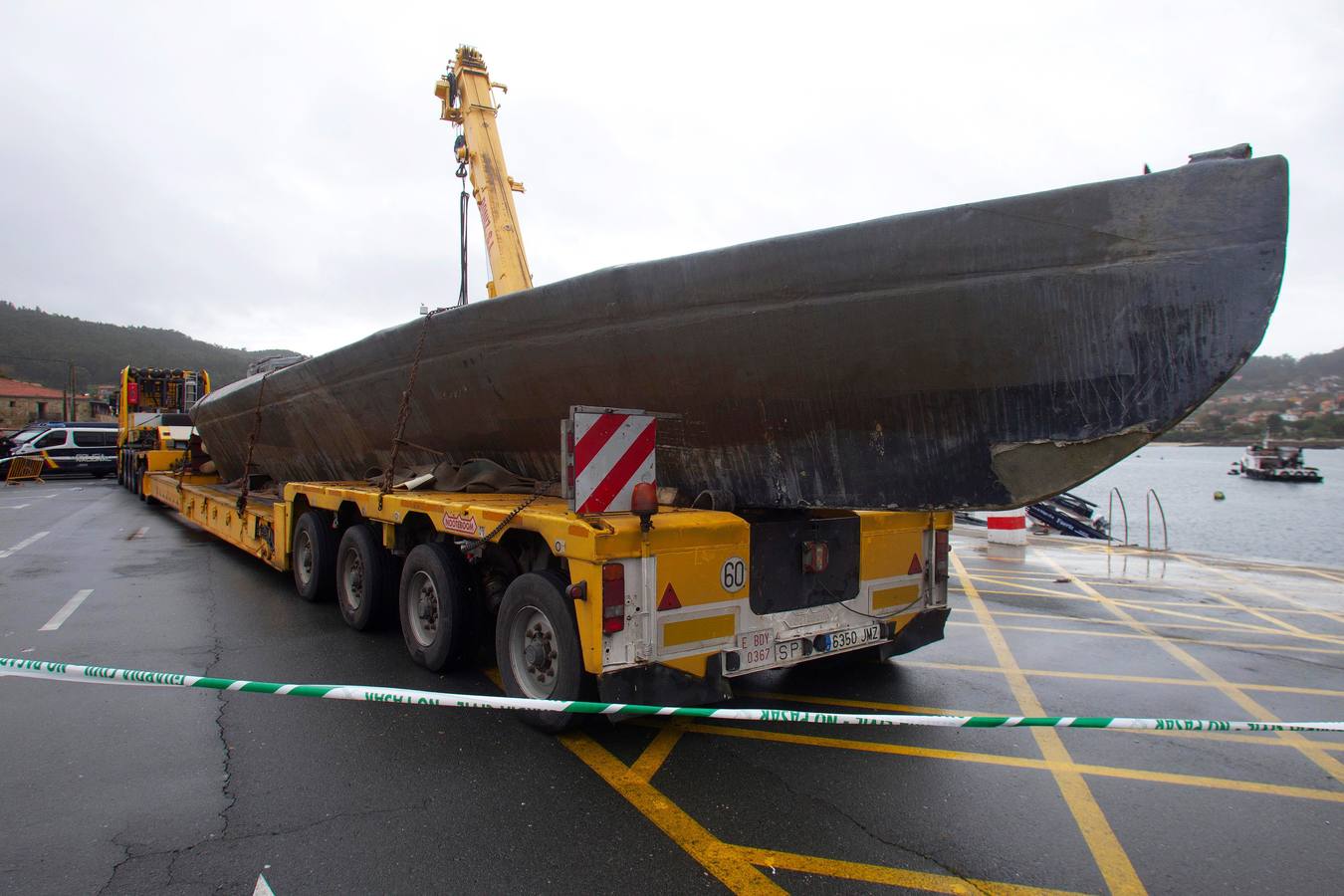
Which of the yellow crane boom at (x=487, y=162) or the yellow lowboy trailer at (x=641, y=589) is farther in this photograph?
the yellow crane boom at (x=487, y=162)

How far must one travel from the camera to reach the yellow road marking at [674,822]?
2.73m

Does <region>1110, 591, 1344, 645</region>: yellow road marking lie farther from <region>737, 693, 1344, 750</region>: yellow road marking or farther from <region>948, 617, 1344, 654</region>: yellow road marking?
<region>737, 693, 1344, 750</region>: yellow road marking

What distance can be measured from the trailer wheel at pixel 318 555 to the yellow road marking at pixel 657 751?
3.97m

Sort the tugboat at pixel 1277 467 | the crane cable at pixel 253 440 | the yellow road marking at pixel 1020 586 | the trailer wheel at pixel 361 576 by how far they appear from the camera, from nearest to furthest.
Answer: the trailer wheel at pixel 361 576
the yellow road marking at pixel 1020 586
the crane cable at pixel 253 440
the tugboat at pixel 1277 467

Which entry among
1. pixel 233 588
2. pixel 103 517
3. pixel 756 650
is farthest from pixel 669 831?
pixel 103 517

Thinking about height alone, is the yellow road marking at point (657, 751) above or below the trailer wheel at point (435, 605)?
below

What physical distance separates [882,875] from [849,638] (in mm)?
1748

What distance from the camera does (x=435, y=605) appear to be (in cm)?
505

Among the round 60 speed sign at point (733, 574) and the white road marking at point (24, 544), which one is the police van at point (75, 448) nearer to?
the white road marking at point (24, 544)

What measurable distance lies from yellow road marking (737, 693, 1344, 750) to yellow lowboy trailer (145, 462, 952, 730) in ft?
1.12

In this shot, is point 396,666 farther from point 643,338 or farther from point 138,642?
point 643,338

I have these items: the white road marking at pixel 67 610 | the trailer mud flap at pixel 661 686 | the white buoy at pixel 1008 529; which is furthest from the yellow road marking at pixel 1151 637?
the white road marking at pixel 67 610

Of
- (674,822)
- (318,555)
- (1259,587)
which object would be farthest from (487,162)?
(1259,587)

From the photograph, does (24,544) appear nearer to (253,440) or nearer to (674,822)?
(253,440)
